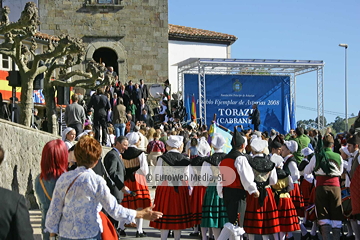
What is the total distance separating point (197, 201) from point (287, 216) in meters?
1.56

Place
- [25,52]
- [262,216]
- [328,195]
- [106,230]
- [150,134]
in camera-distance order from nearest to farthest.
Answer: [106,230], [262,216], [328,195], [150,134], [25,52]

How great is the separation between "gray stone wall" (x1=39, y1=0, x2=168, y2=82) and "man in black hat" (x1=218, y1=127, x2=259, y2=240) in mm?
25737

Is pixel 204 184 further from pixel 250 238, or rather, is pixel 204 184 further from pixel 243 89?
pixel 243 89

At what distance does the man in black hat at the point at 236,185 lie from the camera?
8.26 metres

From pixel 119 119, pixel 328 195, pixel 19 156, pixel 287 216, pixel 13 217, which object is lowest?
pixel 287 216

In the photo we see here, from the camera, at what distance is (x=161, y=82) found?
34.1 meters

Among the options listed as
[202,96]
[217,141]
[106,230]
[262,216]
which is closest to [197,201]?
[217,141]

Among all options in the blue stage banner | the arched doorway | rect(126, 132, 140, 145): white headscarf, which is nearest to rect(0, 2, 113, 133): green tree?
rect(126, 132, 140, 145): white headscarf

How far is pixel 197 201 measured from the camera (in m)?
10.3

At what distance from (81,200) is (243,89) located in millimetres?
25592

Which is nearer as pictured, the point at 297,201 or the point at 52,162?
the point at 52,162

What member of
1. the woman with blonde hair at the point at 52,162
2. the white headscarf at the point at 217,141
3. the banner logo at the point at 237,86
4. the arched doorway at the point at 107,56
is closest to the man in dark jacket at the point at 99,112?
the white headscarf at the point at 217,141

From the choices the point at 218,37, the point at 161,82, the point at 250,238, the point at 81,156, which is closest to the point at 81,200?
the point at 81,156

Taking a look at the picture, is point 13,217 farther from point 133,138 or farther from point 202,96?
point 202,96
